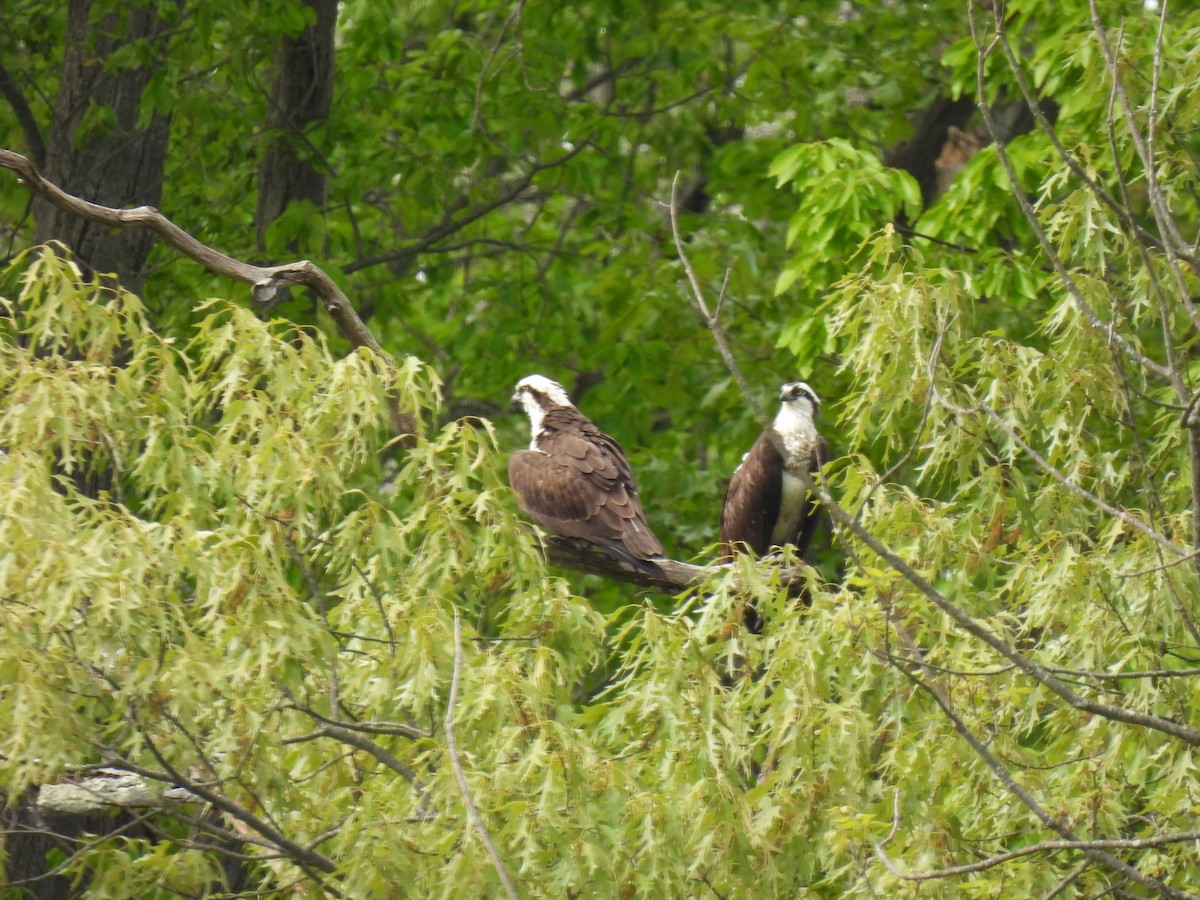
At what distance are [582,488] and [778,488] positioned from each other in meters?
1.10

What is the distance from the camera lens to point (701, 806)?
12.1 ft

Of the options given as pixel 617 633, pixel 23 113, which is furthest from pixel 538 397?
pixel 23 113

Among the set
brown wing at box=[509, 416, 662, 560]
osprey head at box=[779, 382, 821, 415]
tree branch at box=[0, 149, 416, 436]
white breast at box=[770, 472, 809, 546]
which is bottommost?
white breast at box=[770, 472, 809, 546]

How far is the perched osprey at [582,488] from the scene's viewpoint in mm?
6445

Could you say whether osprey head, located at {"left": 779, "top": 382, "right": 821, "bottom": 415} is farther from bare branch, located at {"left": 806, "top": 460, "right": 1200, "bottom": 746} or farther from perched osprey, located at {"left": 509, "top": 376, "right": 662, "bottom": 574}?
bare branch, located at {"left": 806, "top": 460, "right": 1200, "bottom": 746}

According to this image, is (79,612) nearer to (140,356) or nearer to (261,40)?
(140,356)

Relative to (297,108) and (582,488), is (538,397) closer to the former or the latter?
(582,488)

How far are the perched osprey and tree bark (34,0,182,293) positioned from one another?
227 centimetres

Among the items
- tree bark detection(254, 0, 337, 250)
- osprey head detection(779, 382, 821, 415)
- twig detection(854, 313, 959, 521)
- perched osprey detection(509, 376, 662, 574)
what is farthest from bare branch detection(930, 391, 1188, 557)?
tree bark detection(254, 0, 337, 250)

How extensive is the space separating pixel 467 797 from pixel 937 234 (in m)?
5.11

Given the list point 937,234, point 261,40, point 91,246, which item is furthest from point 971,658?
point 261,40

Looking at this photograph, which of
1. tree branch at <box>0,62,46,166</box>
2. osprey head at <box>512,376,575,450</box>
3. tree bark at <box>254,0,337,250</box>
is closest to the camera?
osprey head at <box>512,376,575,450</box>

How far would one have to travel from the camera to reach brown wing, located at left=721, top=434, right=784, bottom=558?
714cm

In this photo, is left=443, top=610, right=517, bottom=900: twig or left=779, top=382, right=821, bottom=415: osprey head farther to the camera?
left=779, top=382, right=821, bottom=415: osprey head
